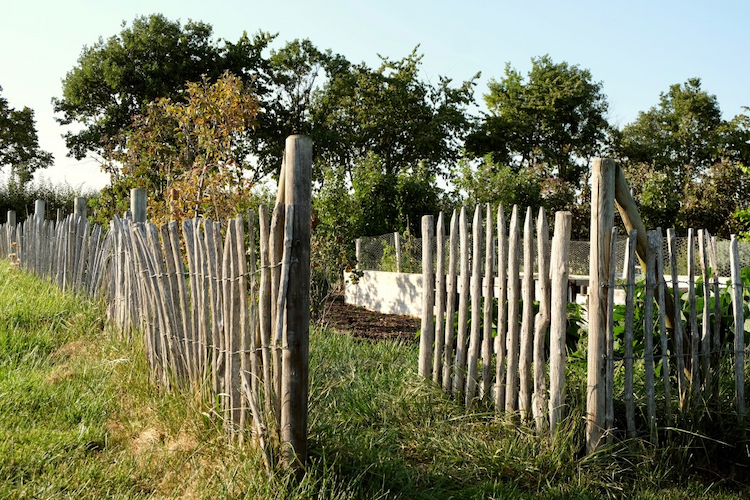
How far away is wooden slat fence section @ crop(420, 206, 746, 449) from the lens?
12.5 feet

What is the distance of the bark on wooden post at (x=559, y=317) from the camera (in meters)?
3.78

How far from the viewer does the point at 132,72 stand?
26.2m

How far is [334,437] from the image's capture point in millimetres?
3457

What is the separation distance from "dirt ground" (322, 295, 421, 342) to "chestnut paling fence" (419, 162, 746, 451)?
294 centimetres

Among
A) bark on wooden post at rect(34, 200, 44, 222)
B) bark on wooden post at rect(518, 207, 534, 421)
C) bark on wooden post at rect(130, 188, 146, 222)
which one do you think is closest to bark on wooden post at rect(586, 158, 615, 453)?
bark on wooden post at rect(518, 207, 534, 421)

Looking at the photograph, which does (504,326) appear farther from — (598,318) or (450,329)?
(598,318)

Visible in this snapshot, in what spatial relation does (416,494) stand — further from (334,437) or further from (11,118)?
(11,118)

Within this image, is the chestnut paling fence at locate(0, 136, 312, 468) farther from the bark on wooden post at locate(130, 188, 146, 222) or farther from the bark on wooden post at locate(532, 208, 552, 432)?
the bark on wooden post at locate(532, 208, 552, 432)

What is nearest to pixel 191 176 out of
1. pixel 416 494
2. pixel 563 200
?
pixel 416 494

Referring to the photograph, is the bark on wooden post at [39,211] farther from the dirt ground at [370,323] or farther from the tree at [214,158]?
the dirt ground at [370,323]

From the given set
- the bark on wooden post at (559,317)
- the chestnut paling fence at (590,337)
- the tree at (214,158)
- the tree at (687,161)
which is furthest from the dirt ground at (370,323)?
the tree at (687,161)

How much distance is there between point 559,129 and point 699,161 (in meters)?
6.29

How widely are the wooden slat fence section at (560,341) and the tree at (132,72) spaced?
2368 centimetres

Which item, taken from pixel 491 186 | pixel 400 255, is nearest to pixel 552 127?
pixel 491 186
